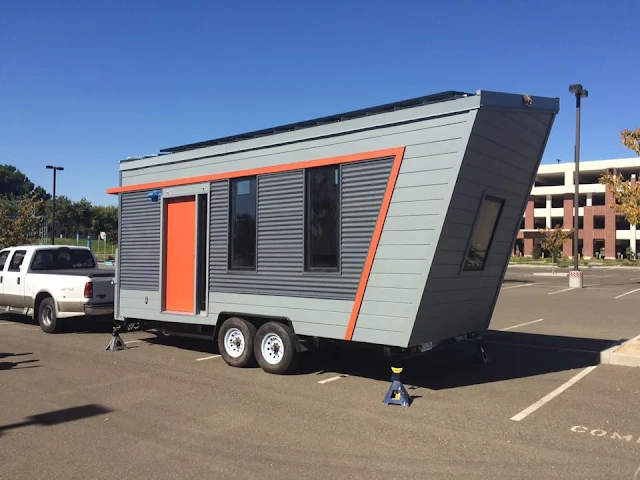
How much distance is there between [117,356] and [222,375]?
237 centimetres

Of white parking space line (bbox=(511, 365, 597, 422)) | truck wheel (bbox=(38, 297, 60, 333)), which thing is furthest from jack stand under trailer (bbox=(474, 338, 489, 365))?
truck wheel (bbox=(38, 297, 60, 333))

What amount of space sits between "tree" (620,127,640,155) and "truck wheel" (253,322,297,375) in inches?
749

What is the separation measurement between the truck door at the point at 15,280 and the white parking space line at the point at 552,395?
1070 cm

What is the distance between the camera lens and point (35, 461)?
454 centimetres

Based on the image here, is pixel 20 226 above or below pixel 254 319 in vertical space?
above

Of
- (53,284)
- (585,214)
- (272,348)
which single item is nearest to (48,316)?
(53,284)

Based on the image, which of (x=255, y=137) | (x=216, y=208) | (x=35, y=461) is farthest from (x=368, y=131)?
(x=35, y=461)

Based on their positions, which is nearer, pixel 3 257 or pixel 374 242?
pixel 374 242

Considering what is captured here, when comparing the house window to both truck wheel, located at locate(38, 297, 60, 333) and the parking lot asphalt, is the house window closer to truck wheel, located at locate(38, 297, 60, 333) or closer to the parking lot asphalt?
the parking lot asphalt

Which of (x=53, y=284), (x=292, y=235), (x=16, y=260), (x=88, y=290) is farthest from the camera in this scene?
(x=16, y=260)

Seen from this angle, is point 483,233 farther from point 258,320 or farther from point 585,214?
point 585,214

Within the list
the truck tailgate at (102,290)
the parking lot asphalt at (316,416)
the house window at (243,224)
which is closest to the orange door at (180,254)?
the house window at (243,224)

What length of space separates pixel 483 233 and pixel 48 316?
902 centimetres

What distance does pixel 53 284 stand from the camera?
11.4 metres
